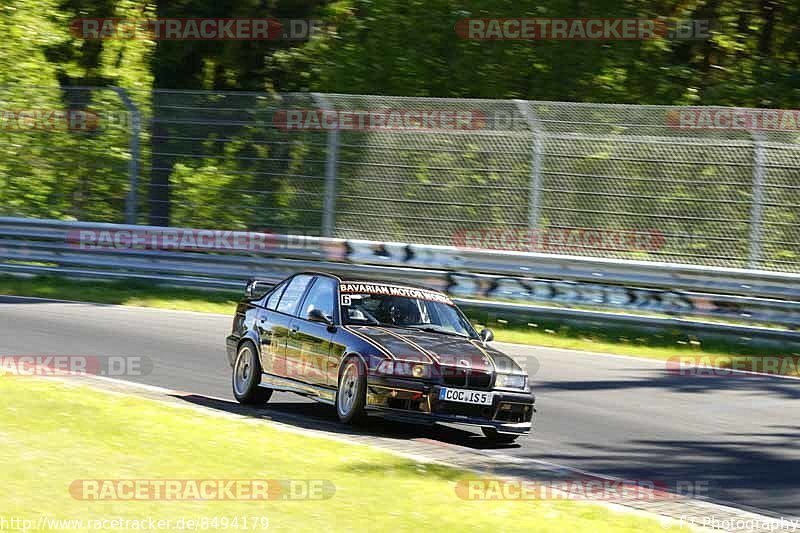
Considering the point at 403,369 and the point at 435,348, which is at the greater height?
the point at 435,348

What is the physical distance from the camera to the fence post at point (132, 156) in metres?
21.4

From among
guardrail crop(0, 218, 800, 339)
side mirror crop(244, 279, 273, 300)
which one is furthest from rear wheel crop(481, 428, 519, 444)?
guardrail crop(0, 218, 800, 339)

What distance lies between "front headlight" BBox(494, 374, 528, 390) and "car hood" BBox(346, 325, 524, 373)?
0.05m

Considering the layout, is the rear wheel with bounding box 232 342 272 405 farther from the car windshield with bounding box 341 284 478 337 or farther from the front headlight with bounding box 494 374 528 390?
the front headlight with bounding box 494 374 528 390

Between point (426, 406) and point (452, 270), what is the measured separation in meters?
8.58

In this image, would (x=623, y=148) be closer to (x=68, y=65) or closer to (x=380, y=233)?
(x=380, y=233)

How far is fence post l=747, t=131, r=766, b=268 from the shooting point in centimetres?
1692

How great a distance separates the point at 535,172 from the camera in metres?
18.5

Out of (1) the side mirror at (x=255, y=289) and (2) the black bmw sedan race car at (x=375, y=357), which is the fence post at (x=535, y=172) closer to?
(1) the side mirror at (x=255, y=289)

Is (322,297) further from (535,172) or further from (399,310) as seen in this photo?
(535,172)

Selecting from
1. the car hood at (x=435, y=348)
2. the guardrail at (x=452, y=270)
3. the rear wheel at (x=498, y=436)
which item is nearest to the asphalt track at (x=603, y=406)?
the rear wheel at (x=498, y=436)

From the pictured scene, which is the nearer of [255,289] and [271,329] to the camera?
[271,329]

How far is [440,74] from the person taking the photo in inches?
987

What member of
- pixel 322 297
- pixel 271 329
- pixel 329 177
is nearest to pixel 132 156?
pixel 329 177
